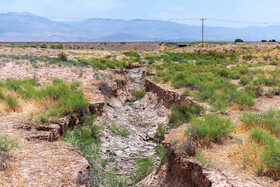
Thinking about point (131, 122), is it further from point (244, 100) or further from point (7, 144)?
point (7, 144)

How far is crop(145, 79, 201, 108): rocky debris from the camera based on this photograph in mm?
13984

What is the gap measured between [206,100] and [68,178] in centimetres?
893

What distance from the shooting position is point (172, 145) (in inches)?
316

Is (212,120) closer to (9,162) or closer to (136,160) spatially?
(136,160)

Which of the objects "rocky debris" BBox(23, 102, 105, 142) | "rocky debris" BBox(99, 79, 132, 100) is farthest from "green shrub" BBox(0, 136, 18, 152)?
"rocky debris" BBox(99, 79, 132, 100)

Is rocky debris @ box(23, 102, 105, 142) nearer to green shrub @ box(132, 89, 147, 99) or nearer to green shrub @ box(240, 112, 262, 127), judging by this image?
green shrub @ box(240, 112, 262, 127)

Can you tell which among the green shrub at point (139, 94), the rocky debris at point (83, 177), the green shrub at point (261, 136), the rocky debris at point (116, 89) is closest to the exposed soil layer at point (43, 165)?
the rocky debris at point (83, 177)

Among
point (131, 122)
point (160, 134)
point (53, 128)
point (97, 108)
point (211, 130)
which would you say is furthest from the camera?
point (131, 122)

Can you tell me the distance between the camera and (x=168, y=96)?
16484 mm

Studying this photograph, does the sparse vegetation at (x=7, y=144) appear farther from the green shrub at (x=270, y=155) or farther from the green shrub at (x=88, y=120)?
the green shrub at (x=270, y=155)

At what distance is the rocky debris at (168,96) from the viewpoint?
13984 millimetres

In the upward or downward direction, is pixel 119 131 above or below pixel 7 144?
below

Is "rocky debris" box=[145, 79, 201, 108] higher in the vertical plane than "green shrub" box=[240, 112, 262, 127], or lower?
lower

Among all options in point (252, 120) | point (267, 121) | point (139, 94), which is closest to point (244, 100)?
point (252, 120)
